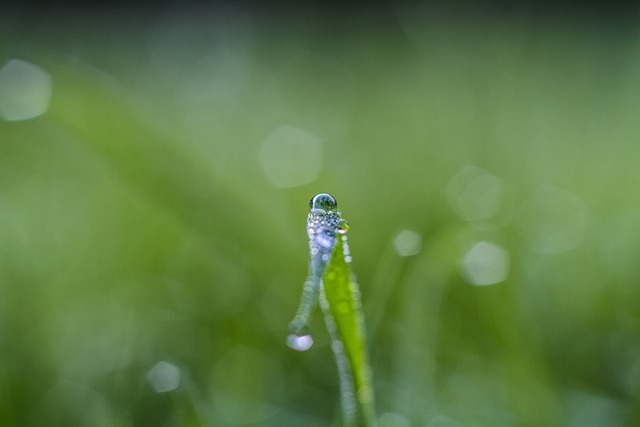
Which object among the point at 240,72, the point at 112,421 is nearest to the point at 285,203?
the point at 112,421

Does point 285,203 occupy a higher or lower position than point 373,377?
higher

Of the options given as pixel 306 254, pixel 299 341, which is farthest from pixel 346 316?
pixel 306 254

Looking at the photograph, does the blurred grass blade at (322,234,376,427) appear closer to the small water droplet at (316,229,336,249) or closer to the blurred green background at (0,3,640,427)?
the small water droplet at (316,229,336,249)

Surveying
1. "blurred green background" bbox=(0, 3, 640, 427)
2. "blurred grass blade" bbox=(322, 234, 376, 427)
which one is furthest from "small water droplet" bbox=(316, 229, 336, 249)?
"blurred green background" bbox=(0, 3, 640, 427)

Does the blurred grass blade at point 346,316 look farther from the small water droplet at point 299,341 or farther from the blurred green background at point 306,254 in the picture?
the blurred green background at point 306,254

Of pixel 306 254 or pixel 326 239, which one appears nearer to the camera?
pixel 326 239

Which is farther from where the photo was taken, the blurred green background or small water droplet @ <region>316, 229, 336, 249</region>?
the blurred green background

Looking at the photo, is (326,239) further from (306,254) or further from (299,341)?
(306,254)

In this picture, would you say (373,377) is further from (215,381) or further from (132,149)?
(132,149)
